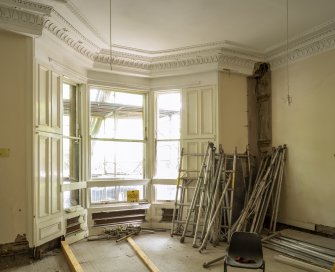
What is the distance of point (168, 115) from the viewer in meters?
5.76

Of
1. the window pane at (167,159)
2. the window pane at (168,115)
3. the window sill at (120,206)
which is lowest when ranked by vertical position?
the window sill at (120,206)

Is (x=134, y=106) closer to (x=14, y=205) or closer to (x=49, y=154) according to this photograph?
(x=49, y=154)

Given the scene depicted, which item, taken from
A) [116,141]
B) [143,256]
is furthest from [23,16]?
[143,256]

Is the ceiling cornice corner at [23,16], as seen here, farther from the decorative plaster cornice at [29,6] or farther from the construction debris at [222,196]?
the construction debris at [222,196]

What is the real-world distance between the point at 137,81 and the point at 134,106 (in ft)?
1.55

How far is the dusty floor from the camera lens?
362 centimetres

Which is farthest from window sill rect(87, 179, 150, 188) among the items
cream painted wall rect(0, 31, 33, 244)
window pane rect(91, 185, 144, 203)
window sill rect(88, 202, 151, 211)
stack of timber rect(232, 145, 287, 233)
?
stack of timber rect(232, 145, 287, 233)

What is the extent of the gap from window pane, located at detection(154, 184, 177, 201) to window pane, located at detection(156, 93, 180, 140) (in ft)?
3.07

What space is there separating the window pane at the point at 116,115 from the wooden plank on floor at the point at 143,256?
191 cm

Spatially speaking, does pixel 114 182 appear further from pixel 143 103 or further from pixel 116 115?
pixel 143 103

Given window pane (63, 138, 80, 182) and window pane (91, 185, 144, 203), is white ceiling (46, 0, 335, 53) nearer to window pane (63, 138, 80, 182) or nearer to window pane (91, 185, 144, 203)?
window pane (63, 138, 80, 182)

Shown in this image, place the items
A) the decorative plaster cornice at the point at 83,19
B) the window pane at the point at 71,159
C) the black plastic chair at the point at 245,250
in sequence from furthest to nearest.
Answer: the window pane at the point at 71,159, the decorative plaster cornice at the point at 83,19, the black plastic chair at the point at 245,250

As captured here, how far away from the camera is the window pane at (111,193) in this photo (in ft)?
17.3

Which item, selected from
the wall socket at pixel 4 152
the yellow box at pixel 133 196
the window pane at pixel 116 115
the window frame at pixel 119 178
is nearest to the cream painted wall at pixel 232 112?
the window frame at pixel 119 178
